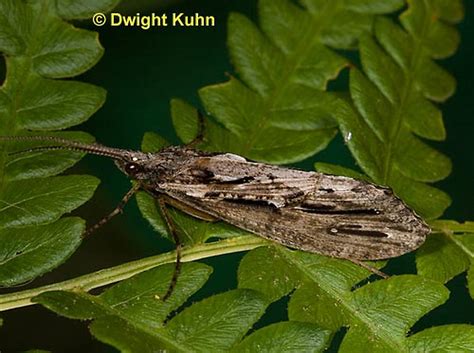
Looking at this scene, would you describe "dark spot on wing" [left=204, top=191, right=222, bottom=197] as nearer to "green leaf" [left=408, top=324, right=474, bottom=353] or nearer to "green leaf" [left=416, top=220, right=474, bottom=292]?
"green leaf" [left=416, top=220, right=474, bottom=292]

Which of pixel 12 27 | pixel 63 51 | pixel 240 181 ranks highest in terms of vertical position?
pixel 12 27

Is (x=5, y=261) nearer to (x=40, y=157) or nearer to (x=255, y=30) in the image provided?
(x=40, y=157)

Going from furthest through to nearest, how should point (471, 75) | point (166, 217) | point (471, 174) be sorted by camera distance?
point (471, 75) → point (471, 174) → point (166, 217)

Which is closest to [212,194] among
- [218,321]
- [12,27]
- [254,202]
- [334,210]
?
[254,202]

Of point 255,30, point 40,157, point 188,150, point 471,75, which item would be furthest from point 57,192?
point 471,75

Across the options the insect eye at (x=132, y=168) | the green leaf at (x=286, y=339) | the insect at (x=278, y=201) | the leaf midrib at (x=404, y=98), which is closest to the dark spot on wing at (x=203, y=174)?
the insect at (x=278, y=201)

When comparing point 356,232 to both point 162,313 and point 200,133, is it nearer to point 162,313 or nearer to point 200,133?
point 200,133

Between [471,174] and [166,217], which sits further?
[471,174]

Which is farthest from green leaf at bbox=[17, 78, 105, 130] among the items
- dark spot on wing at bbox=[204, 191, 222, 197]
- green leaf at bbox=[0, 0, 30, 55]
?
dark spot on wing at bbox=[204, 191, 222, 197]
